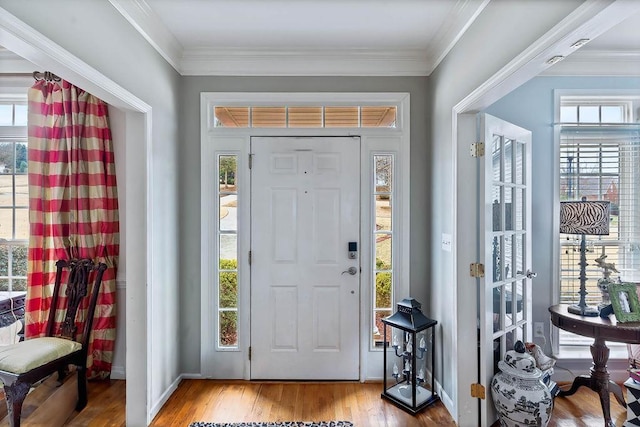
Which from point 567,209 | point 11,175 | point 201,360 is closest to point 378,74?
point 567,209

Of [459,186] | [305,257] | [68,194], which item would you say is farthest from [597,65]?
[68,194]

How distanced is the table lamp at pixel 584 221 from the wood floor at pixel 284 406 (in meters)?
0.75

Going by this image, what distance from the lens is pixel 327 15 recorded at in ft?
7.01

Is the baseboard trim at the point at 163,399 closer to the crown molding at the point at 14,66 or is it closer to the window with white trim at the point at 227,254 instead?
the window with white trim at the point at 227,254

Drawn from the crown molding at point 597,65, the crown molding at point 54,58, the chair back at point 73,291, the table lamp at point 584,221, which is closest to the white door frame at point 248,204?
the chair back at point 73,291

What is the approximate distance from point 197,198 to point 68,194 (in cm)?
98

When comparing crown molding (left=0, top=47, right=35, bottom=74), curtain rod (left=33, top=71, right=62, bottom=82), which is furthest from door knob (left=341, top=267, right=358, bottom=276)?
crown molding (left=0, top=47, right=35, bottom=74)

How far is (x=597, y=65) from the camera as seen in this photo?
266cm

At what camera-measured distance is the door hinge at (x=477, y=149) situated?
2.10 metres

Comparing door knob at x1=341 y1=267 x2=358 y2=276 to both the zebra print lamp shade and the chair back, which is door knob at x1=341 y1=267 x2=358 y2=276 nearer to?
the zebra print lamp shade

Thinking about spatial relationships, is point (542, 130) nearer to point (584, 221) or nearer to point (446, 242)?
point (584, 221)

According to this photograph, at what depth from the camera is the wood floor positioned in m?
2.24

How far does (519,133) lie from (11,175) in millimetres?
4138

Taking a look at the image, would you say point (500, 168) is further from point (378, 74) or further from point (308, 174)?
point (308, 174)
